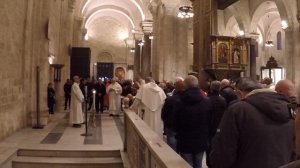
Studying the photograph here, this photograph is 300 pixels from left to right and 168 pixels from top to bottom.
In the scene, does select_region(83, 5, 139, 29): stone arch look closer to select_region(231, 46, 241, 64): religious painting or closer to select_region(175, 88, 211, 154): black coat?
select_region(231, 46, 241, 64): religious painting

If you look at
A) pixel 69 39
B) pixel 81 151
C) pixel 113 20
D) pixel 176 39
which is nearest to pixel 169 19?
pixel 176 39

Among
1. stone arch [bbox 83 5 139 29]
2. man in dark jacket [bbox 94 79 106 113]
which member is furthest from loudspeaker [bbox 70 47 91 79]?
stone arch [bbox 83 5 139 29]

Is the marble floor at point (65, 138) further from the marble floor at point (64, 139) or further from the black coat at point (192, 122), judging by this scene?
the black coat at point (192, 122)

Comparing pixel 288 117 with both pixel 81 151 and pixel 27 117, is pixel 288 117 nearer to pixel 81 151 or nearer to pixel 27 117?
pixel 81 151

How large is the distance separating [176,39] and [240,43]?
20.5 feet

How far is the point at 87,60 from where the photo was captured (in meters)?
20.2

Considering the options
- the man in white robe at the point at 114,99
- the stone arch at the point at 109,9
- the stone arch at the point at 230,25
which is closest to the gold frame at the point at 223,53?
the man in white robe at the point at 114,99

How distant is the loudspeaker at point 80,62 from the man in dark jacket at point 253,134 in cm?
1784

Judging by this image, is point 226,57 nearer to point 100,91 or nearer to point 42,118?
point 100,91

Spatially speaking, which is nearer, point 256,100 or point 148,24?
point 256,100

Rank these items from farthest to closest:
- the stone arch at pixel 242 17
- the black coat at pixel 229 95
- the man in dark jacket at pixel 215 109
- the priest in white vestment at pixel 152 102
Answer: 1. the stone arch at pixel 242 17
2. the priest in white vestment at pixel 152 102
3. the black coat at pixel 229 95
4. the man in dark jacket at pixel 215 109

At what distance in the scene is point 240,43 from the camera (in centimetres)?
1489

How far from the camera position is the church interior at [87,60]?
7.68 m

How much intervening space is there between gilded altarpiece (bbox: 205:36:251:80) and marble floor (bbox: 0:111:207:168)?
5056 mm
